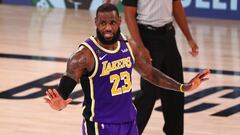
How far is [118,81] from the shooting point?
4375 millimetres

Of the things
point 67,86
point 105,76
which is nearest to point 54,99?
point 67,86

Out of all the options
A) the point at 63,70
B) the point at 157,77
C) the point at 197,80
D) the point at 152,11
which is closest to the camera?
the point at 197,80

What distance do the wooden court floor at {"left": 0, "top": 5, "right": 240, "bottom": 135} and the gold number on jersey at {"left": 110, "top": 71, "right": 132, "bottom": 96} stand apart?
215 cm

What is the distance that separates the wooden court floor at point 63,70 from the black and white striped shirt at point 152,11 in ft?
4.01

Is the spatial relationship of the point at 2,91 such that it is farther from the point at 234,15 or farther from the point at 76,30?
the point at 234,15

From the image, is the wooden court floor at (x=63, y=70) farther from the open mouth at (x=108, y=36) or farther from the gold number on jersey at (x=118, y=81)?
the open mouth at (x=108, y=36)

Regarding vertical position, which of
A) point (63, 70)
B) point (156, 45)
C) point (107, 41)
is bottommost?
point (63, 70)

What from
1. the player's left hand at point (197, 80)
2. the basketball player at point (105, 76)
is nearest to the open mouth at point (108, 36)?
the basketball player at point (105, 76)

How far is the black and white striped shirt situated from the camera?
5.71 m

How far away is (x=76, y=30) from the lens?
12.3m

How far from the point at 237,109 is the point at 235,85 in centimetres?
111

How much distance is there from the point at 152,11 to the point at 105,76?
152 centimetres

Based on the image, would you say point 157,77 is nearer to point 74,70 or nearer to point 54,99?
point 74,70

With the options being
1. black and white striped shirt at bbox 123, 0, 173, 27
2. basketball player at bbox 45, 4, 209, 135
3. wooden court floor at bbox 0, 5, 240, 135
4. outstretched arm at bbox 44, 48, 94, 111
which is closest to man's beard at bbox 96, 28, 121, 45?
basketball player at bbox 45, 4, 209, 135
